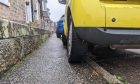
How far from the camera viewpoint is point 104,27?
4402 mm

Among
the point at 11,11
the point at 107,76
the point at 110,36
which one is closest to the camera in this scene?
the point at 107,76

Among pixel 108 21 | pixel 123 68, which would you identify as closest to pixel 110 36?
pixel 108 21

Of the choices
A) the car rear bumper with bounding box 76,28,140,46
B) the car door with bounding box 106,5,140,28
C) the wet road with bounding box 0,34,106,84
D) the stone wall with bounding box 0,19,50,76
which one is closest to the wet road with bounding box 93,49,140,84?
the wet road with bounding box 0,34,106,84

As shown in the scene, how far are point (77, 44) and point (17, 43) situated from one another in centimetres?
121

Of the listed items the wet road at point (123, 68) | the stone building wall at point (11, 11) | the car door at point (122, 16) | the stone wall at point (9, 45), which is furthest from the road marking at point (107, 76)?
the stone building wall at point (11, 11)

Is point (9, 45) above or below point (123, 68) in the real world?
above

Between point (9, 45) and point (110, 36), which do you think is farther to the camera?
point (9, 45)

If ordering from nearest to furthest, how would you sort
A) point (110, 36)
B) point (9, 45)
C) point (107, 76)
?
1. point (107, 76)
2. point (110, 36)
3. point (9, 45)

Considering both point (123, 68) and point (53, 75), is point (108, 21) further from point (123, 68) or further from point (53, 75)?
point (53, 75)

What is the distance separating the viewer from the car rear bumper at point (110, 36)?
4.42 metres

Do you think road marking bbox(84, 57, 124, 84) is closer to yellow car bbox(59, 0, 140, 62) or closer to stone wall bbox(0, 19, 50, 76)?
yellow car bbox(59, 0, 140, 62)

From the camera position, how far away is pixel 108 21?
435 cm

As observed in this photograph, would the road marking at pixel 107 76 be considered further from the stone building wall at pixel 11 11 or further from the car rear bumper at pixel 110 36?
the stone building wall at pixel 11 11

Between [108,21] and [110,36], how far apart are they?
24cm
